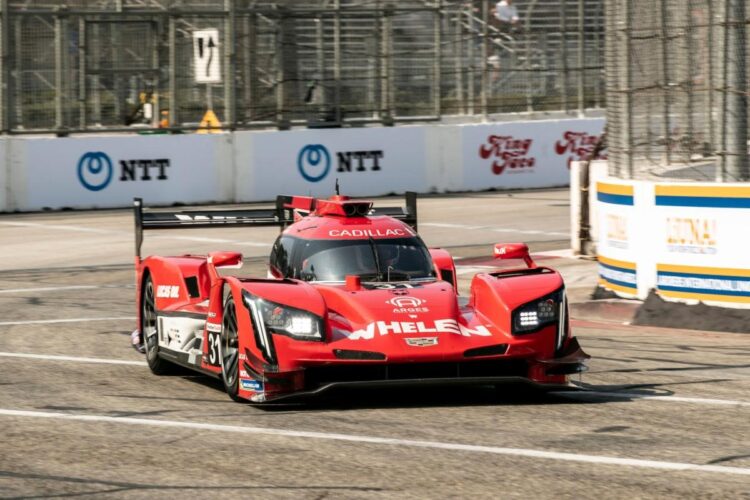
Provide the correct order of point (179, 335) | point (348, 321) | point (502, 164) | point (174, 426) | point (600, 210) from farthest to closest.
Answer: point (502, 164)
point (600, 210)
point (179, 335)
point (348, 321)
point (174, 426)

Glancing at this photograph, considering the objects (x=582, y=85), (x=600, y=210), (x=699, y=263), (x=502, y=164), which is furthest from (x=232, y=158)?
(x=699, y=263)

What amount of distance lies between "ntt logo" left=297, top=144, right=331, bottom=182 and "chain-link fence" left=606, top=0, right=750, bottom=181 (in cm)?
1292

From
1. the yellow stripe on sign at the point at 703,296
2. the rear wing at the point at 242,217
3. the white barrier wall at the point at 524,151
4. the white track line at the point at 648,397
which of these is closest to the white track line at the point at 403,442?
the white track line at the point at 648,397

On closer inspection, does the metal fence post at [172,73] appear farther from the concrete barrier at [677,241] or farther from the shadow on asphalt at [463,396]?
the shadow on asphalt at [463,396]

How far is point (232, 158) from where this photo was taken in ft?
92.0

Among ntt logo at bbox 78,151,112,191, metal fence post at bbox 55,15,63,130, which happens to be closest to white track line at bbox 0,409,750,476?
ntt logo at bbox 78,151,112,191

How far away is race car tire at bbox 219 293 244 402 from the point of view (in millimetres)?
9511

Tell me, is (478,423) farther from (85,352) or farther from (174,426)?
(85,352)

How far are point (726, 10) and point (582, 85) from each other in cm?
1777

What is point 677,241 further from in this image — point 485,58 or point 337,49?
point 485,58

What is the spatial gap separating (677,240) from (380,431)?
22.2 feet

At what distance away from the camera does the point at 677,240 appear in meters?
14.3

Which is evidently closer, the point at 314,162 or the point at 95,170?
the point at 95,170

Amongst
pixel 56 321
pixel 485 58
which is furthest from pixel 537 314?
pixel 485 58
